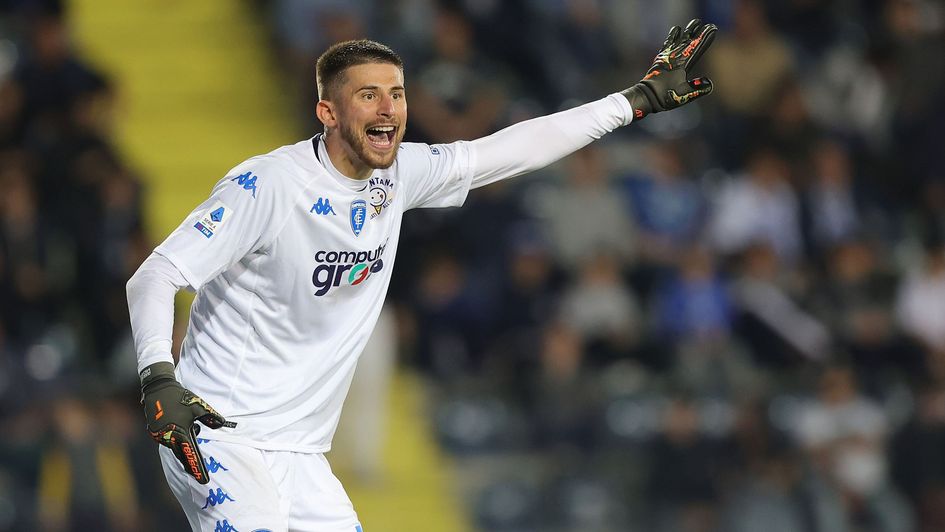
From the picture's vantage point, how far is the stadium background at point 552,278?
33.4ft

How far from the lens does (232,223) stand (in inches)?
187

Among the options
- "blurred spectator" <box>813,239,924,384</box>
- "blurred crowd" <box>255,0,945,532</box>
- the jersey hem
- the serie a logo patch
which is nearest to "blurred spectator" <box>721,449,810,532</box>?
"blurred crowd" <box>255,0,945,532</box>

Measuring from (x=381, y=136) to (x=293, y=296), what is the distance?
626mm

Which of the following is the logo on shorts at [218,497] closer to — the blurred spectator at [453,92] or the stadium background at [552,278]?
the stadium background at [552,278]

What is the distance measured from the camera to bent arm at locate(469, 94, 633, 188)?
18.3 feet

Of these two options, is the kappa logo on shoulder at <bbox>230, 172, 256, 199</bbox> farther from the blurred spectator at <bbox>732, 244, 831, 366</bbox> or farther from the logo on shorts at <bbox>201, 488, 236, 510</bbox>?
the blurred spectator at <bbox>732, 244, 831, 366</bbox>

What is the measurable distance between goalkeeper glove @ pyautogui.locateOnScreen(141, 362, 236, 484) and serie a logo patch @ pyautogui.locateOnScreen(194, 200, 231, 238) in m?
0.49

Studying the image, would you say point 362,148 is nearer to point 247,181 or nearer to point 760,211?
point 247,181

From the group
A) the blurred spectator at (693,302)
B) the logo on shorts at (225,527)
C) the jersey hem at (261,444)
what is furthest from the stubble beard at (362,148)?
the blurred spectator at (693,302)

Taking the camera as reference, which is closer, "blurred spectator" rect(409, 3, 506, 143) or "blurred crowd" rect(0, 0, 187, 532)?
"blurred crowd" rect(0, 0, 187, 532)

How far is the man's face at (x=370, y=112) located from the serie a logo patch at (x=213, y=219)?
539 millimetres

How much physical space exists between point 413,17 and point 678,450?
14.0 ft

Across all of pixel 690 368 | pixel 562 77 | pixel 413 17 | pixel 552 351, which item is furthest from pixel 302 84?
pixel 690 368

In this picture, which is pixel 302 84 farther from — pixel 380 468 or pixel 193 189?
pixel 380 468
